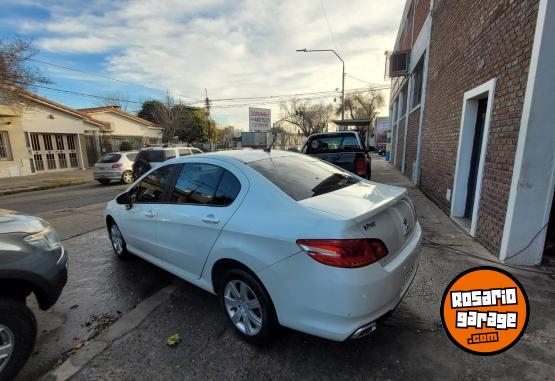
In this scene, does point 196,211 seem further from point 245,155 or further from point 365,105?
point 365,105

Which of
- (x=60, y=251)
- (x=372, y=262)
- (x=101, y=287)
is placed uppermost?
(x=372, y=262)

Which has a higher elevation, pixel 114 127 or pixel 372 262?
pixel 114 127

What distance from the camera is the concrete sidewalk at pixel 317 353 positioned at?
7.01ft

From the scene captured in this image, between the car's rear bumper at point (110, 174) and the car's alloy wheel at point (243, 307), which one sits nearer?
the car's alloy wheel at point (243, 307)

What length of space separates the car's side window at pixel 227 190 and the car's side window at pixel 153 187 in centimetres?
93

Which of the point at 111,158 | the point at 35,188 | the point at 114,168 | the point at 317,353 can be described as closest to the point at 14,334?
the point at 317,353

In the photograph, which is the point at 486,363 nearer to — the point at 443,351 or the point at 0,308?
the point at 443,351

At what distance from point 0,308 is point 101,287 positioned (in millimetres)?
1641

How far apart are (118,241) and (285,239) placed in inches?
134

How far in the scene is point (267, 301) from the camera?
221 centimetres

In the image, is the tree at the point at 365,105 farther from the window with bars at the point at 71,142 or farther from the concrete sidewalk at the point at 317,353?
the concrete sidewalk at the point at 317,353

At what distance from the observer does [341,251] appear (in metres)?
1.86

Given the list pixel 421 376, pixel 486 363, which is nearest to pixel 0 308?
pixel 421 376

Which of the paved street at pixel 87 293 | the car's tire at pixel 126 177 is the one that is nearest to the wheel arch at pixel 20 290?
the paved street at pixel 87 293
